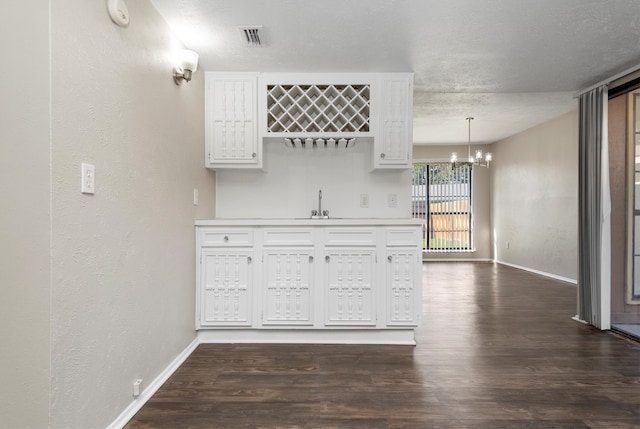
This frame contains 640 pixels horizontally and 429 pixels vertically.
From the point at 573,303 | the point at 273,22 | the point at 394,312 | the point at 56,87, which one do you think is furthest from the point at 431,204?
the point at 56,87

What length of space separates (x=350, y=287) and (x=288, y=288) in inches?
20.0

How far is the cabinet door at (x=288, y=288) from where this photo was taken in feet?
9.20

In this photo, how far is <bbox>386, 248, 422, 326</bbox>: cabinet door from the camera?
2787 mm

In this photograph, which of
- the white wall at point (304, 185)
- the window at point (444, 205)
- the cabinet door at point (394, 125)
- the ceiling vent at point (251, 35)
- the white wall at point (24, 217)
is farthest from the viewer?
the window at point (444, 205)

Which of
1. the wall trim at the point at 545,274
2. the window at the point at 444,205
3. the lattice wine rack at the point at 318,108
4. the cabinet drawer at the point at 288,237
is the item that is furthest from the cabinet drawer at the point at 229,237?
the window at the point at 444,205

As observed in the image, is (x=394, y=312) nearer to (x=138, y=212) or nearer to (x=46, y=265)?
(x=138, y=212)

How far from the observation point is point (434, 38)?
96.4 inches

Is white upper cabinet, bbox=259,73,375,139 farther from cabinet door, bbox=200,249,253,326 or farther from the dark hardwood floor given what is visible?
the dark hardwood floor

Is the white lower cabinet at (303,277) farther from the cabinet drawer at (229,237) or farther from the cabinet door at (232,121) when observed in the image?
the cabinet door at (232,121)

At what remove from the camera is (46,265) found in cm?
127

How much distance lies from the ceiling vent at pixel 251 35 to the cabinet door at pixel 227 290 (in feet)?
5.12

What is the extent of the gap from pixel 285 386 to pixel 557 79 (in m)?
3.55

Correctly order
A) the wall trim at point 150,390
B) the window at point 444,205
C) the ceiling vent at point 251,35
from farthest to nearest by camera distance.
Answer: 1. the window at point 444,205
2. the ceiling vent at point 251,35
3. the wall trim at point 150,390

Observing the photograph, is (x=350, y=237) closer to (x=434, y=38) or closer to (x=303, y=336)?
(x=303, y=336)
